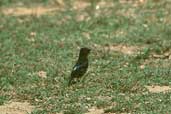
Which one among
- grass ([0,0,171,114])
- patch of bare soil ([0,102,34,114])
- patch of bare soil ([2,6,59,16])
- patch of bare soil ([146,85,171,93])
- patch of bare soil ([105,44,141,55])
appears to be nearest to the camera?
patch of bare soil ([0,102,34,114])

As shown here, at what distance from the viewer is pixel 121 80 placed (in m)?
9.95

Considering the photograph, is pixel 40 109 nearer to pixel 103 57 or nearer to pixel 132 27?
pixel 103 57

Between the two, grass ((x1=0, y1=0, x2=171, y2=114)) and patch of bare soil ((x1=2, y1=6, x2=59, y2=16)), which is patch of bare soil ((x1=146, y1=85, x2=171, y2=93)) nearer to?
grass ((x1=0, y1=0, x2=171, y2=114))

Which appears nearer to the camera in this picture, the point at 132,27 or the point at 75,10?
the point at 132,27

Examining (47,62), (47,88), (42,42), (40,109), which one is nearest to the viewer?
(40,109)

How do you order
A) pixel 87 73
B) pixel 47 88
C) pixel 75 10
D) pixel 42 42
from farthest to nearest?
pixel 75 10 → pixel 42 42 → pixel 87 73 → pixel 47 88

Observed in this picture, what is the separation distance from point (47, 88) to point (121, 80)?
1078 millimetres

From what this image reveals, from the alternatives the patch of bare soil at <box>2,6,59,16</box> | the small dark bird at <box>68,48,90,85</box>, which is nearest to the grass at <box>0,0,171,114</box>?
the small dark bird at <box>68,48,90,85</box>

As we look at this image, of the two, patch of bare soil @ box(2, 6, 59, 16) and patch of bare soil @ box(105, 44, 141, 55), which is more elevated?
patch of bare soil @ box(2, 6, 59, 16)

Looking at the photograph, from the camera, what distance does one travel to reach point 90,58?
11.4 meters

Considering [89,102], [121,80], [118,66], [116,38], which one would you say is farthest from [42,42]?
[89,102]

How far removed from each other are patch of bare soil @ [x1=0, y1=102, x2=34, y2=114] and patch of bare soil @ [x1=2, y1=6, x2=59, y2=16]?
5.90 meters

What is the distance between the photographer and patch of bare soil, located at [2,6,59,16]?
15055 millimetres

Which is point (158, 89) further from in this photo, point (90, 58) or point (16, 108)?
point (90, 58)
